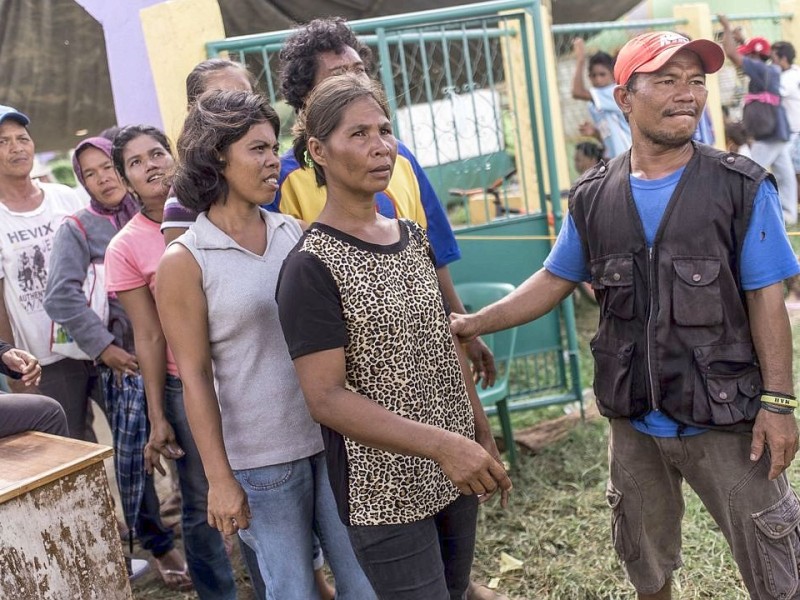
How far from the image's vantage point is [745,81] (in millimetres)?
9562

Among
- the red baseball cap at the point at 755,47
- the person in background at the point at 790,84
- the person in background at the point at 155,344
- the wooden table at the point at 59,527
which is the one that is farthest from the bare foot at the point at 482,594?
the person in background at the point at 790,84

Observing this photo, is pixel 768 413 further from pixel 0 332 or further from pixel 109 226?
pixel 0 332

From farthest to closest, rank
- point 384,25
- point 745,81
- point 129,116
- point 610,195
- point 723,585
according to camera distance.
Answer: point 745,81, point 129,116, point 384,25, point 723,585, point 610,195

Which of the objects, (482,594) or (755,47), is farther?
(755,47)

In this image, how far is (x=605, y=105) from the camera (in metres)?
7.00

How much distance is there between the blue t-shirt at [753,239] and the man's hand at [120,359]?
6.30 ft

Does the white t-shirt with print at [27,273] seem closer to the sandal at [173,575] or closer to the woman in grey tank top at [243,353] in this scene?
the sandal at [173,575]

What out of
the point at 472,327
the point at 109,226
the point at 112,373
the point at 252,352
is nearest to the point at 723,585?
the point at 472,327

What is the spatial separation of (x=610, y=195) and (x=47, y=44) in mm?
4225

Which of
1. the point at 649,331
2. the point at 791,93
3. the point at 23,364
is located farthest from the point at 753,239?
the point at 791,93

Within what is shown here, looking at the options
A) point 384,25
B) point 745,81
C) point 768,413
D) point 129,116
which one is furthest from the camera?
point 745,81

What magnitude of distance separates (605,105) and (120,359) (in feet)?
16.6

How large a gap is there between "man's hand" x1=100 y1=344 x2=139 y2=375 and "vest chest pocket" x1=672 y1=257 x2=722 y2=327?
Result: 2.08 m

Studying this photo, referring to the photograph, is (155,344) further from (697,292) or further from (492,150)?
(492,150)
